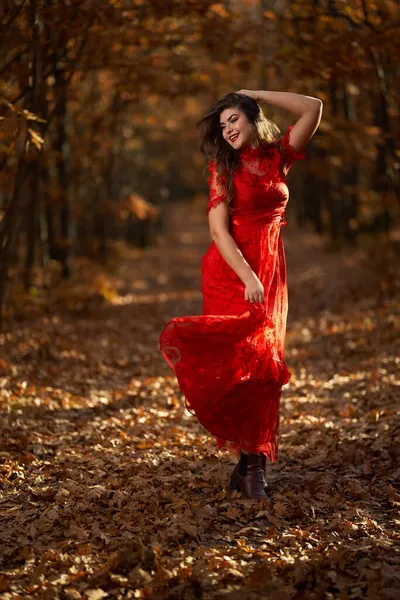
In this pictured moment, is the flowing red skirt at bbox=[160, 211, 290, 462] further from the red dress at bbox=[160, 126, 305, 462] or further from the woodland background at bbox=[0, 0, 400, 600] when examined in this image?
the woodland background at bbox=[0, 0, 400, 600]

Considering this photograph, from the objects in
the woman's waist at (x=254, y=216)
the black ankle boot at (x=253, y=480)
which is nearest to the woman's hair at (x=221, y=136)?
the woman's waist at (x=254, y=216)

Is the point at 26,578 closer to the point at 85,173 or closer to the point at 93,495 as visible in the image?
the point at 93,495

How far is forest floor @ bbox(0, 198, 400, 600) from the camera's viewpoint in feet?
11.7

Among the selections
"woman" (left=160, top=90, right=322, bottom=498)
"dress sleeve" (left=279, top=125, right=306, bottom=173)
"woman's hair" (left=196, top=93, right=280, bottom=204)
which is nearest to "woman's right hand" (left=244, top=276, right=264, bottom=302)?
"woman" (left=160, top=90, right=322, bottom=498)

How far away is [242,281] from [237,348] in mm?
428

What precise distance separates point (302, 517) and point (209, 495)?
0.67m

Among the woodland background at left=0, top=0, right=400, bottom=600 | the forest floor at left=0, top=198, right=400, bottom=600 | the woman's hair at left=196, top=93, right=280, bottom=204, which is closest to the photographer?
the forest floor at left=0, top=198, right=400, bottom=600

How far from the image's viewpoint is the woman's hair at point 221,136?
4234mm

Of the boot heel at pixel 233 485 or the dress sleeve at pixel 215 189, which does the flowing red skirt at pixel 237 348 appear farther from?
the boot heel at pixel 233 485

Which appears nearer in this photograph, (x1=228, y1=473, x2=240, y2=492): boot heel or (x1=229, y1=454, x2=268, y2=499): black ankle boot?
(x1=229, y1=454, x2=268, y2=499): black ankle boot

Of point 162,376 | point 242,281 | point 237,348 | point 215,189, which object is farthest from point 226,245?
point 162,376

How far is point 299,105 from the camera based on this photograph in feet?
14.1

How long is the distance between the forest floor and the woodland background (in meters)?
0.02

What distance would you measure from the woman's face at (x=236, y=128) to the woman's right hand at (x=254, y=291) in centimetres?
85
